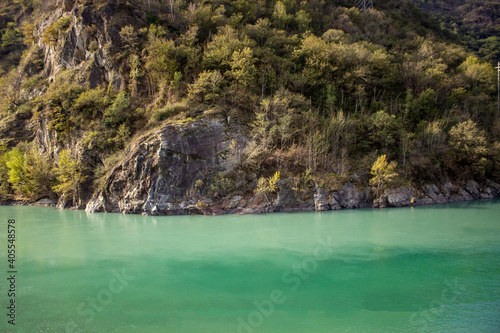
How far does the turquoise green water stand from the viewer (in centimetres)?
977

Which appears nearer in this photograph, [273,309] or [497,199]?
[273,309]

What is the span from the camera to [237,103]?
38.6 metres

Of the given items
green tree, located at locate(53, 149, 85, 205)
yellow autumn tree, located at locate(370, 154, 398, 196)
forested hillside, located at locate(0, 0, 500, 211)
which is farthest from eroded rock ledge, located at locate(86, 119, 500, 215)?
green tree, located at locate(53, 149, 85, 205)

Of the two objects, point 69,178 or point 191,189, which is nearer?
point 191,189

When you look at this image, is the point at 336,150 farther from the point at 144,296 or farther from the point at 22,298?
the point at 22,298

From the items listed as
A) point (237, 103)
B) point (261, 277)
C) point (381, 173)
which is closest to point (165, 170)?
point (237, 103)

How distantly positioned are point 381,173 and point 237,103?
61.6ft

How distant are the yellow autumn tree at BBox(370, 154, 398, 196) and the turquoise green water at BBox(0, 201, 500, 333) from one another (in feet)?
27.6

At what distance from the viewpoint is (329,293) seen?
11.7 metres

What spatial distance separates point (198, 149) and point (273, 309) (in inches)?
1002

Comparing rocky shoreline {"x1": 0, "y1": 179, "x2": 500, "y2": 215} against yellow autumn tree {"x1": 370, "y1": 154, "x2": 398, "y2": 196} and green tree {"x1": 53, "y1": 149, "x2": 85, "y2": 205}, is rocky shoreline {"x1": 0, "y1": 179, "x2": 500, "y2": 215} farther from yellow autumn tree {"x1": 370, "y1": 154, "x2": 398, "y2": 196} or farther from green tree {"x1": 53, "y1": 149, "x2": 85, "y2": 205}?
green tree {"x1": 53, "y1": 149, "x2": 85, "y2": 205}

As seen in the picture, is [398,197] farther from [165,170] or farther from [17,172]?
[17,172]

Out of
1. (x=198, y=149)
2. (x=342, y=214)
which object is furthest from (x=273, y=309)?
(x=198, y=149)

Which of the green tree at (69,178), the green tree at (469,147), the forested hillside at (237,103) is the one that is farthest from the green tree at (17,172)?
the green tree at (469,147)
